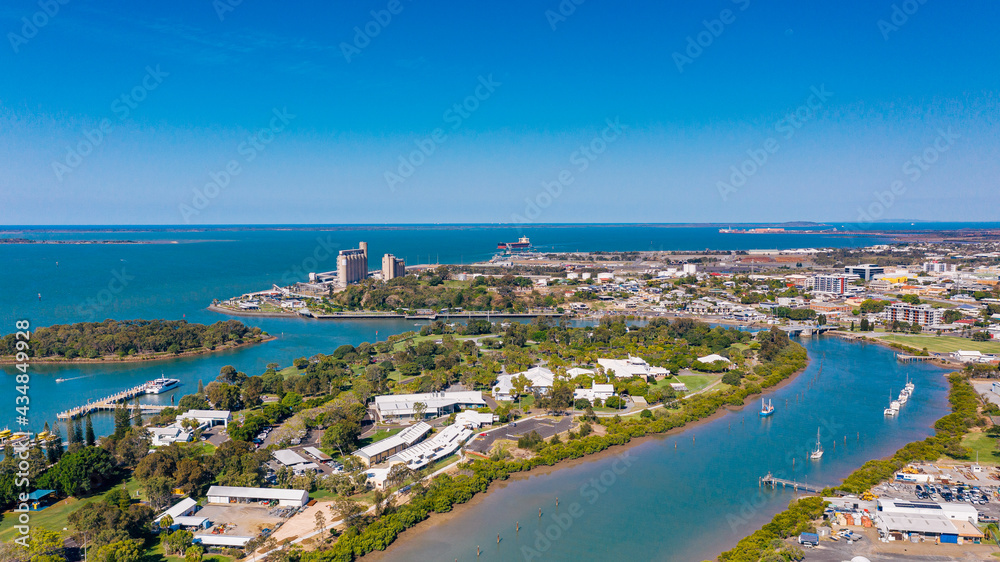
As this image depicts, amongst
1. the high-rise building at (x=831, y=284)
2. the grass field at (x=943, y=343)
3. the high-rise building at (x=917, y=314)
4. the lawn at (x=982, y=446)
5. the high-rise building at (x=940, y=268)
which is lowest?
the grass field at (x=943, y=343)

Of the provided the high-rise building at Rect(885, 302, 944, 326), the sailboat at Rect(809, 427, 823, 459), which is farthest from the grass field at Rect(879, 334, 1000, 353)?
the sailboat at Rect(809, 427, 823, 459)

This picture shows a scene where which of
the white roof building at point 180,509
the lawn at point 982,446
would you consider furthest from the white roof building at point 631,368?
the white roof building at point 180,509

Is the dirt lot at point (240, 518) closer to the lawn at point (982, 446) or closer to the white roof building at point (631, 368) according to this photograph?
the white roof building at point (631, 368)

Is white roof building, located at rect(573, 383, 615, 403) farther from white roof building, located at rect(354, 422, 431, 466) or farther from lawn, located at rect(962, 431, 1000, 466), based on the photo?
lawn, located at rect(962, 431, 1000, 466)

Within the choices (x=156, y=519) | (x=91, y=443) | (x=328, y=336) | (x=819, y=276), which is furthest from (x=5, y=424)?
(x=819, y=276)

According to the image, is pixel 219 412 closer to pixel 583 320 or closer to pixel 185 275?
pixel 583 320

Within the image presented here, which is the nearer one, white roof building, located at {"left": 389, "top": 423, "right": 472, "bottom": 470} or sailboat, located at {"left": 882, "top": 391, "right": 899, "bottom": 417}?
white roof building, located at {"left": 389, "top": 423, "right": 472, "bottom": 470}
